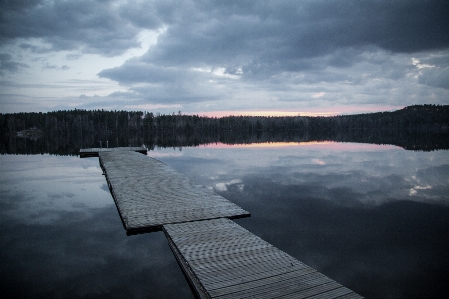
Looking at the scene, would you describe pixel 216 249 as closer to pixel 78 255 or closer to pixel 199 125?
pixel 78 255

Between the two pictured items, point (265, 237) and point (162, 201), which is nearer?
point (265, 237)

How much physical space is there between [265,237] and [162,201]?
4117 mm

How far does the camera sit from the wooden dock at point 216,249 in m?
4.92

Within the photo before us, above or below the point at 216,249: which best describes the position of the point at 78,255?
below

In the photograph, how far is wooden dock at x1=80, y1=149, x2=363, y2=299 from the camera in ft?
16.1

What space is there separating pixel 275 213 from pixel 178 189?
4248mm

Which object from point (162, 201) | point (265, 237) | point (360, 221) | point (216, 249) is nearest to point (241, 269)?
point (216, 249)

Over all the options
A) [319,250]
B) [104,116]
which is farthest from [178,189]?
[104,116]

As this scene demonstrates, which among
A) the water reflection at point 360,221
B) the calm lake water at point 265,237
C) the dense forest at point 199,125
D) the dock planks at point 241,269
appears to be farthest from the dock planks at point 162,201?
the dense forest at point 199,125

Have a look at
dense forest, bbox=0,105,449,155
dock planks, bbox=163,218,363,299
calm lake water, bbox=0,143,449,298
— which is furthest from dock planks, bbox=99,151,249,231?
dense forest, bbox=0,105,449,155

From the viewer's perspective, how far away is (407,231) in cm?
924

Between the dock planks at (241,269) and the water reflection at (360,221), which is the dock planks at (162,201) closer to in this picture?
the water reflection at (360,221)

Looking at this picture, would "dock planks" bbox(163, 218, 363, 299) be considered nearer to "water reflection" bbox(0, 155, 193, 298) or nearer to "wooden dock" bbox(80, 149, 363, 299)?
"wooden dock" bbox(80, 149, 363, 299)

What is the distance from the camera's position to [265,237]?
8.59 m
